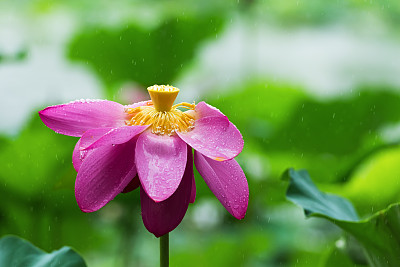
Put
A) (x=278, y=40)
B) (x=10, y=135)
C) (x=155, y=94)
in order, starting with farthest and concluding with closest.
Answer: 1. (x=278, y=40)
2. (x=10, y=135)
3. (x=155, y=94)

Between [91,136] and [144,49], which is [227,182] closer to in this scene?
[91,136]

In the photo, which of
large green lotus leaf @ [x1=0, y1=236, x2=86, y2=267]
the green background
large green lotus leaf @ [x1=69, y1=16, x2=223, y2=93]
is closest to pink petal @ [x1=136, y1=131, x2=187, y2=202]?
large green lotus leaf @ [x1=0, y1=236, x2=86, y2=267]

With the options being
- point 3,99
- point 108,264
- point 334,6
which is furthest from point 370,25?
point 108,264

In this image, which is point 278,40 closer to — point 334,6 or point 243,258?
point 334,6

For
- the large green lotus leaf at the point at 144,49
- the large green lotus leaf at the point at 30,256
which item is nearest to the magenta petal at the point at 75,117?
the large green lotus leaf at the point at 30,256

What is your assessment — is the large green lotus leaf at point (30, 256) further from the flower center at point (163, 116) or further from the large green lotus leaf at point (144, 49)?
the large green lotus leaf at point (144, 49)

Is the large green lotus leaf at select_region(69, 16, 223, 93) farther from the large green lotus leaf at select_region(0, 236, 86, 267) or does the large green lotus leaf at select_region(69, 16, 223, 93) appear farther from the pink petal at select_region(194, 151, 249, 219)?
the pink petal at select_region(194, 151, 249, 219)
